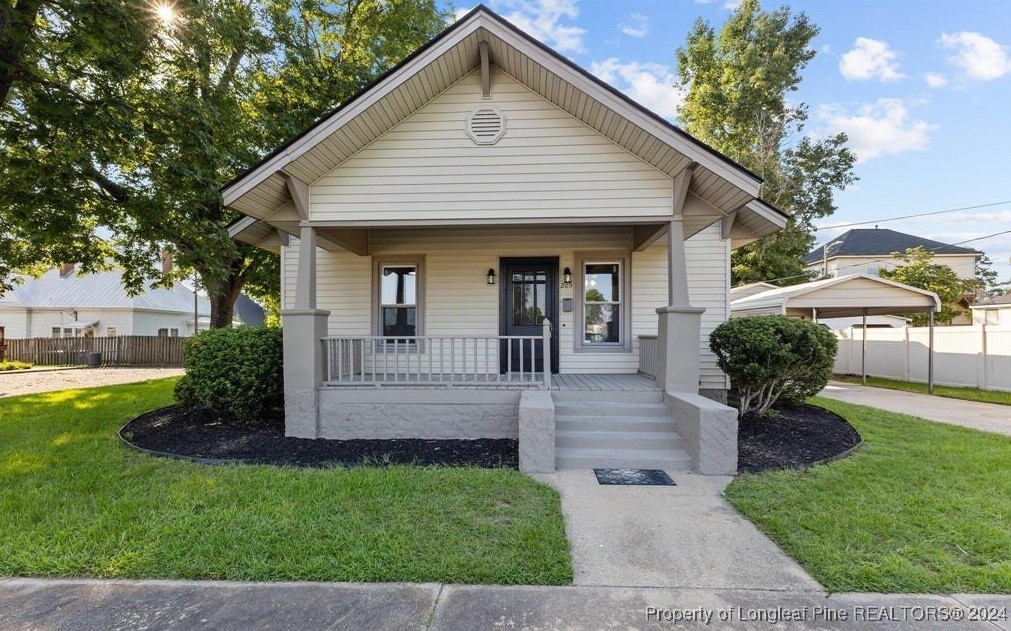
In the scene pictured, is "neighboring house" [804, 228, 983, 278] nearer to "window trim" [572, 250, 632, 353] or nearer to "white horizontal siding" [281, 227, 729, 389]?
"white horizontal siding" [281, 227, 729, 389]

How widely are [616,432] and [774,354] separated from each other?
2.43 meters

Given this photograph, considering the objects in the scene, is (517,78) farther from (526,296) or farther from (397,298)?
(397,298)

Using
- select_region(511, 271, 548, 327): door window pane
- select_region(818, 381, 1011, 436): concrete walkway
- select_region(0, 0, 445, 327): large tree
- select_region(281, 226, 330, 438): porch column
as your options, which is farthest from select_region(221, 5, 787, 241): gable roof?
select_region(818, 381, 1011, 436): concrete walkway

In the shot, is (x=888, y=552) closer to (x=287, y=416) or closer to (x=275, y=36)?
(x=287, y=416)

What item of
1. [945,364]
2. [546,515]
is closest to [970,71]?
[945,364]

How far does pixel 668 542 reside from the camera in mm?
3264

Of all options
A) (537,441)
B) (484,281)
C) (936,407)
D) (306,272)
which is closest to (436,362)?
(484,281)

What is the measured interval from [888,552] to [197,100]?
450 inches

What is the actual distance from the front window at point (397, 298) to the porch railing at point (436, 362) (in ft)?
1.08

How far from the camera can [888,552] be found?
3027 millimetres

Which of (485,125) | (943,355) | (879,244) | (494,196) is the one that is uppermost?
(879,244)

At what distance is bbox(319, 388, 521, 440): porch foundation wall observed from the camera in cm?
600

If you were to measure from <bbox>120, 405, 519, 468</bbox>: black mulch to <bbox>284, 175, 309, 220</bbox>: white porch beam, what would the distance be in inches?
121

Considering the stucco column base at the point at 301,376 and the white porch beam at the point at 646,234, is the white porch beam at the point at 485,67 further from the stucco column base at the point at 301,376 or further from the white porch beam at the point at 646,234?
the stucco column base at the point at 301,376
